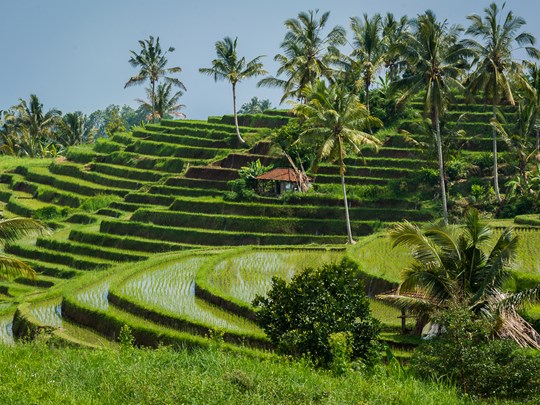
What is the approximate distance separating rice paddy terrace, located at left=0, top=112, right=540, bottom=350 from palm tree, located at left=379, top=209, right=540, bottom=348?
6.07 ft

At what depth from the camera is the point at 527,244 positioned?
27672 millimetres

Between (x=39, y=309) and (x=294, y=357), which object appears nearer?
(x=294, y=357)

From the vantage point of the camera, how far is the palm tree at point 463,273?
721 inches

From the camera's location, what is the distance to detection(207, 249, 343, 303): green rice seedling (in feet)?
93.0

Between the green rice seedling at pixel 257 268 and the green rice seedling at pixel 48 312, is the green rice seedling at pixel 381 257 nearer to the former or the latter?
the green rice seedling at pixel 257 268

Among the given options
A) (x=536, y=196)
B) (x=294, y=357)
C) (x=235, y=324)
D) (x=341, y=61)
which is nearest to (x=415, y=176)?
(x=536, y=196)

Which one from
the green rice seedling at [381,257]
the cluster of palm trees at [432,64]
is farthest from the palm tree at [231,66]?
the green rice seedling at [381,257]

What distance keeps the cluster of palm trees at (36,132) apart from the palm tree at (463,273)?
5138cm

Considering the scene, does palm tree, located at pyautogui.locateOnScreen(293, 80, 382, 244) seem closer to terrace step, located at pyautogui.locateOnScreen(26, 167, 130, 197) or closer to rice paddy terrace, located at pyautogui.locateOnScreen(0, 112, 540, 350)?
rice paddy terrace, located at pyautogui.locateOnScreen(0, 112, 540, 350)

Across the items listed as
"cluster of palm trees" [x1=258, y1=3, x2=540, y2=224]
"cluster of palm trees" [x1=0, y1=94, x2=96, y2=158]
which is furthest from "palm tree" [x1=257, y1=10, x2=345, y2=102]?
"cluster of palm trees" [x1=0, y1=94, x2=96, y2=158]

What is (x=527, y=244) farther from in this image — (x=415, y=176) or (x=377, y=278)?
(x=415, y=176)

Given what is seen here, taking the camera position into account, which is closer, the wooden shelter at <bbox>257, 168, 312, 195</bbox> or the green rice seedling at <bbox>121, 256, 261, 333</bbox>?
the green rice seedling at <bbox>121, 256, 261, 333</bbox>

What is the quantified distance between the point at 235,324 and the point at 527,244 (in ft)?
33.4

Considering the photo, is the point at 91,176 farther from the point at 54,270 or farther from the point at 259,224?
the point at 259,224
